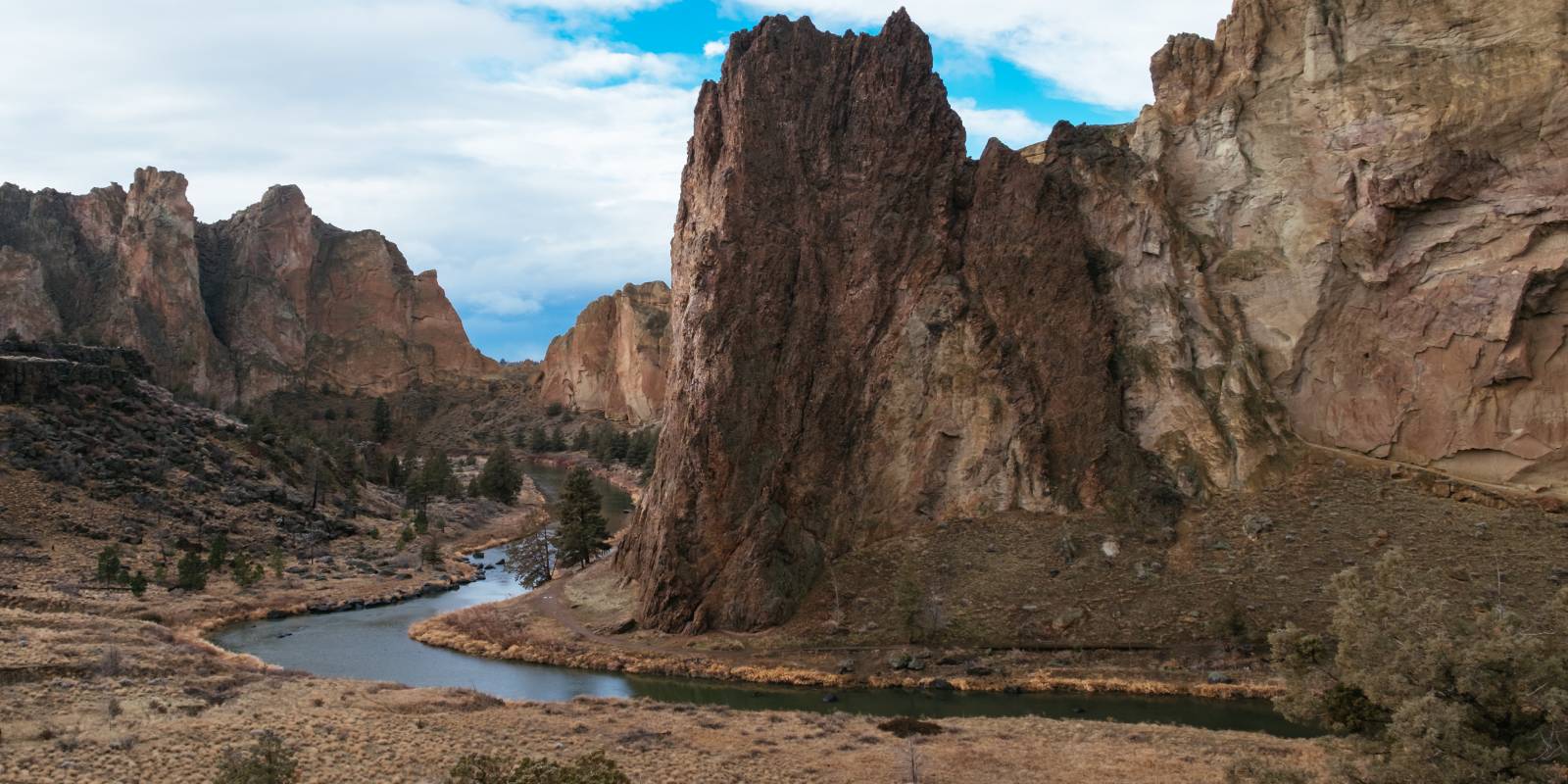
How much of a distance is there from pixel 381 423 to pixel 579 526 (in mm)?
106981

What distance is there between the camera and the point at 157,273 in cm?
16000

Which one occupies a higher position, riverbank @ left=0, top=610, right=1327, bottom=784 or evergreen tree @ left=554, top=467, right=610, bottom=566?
evergreen tree @ left=554, top=467, right=610, bottom=566

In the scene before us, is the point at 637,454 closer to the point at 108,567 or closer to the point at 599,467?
the point at 599,467

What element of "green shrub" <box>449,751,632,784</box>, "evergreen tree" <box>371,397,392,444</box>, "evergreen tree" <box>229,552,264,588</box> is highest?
"evergreen tree" <box>371,397,392,444</box>

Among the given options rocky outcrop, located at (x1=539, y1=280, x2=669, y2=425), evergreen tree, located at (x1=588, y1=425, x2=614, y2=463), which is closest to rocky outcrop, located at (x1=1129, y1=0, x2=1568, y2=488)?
evergreen tree, located at (x1=588, y1=425, x2=614, y2=463)

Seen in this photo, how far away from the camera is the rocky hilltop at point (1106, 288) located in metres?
51.2

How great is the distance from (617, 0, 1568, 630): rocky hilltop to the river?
6.35 metres

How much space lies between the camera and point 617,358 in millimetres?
181875

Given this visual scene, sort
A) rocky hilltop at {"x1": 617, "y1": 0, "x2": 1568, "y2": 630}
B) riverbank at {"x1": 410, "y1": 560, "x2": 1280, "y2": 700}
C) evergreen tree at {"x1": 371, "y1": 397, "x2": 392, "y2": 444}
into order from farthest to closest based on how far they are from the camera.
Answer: evergreen tree at {"x1": 371, "y1": 397, "x2": 392, "y2": 444} < rocky hilltop at {"x1": 617, "y1": 0, "x2": 1568, "y2": 630} < riverbank at {"x1": 410, "y1": 560, "x2": 1280, "y2": 700}

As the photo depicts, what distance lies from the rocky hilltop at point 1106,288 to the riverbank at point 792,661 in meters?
2.39

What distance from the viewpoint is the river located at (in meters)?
41.0

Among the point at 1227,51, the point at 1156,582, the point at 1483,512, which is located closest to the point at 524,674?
the point at 1156,582

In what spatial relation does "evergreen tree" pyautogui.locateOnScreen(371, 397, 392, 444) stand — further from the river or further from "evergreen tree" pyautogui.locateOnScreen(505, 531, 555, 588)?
the river

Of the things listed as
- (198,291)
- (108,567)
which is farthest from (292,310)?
(108,567)
